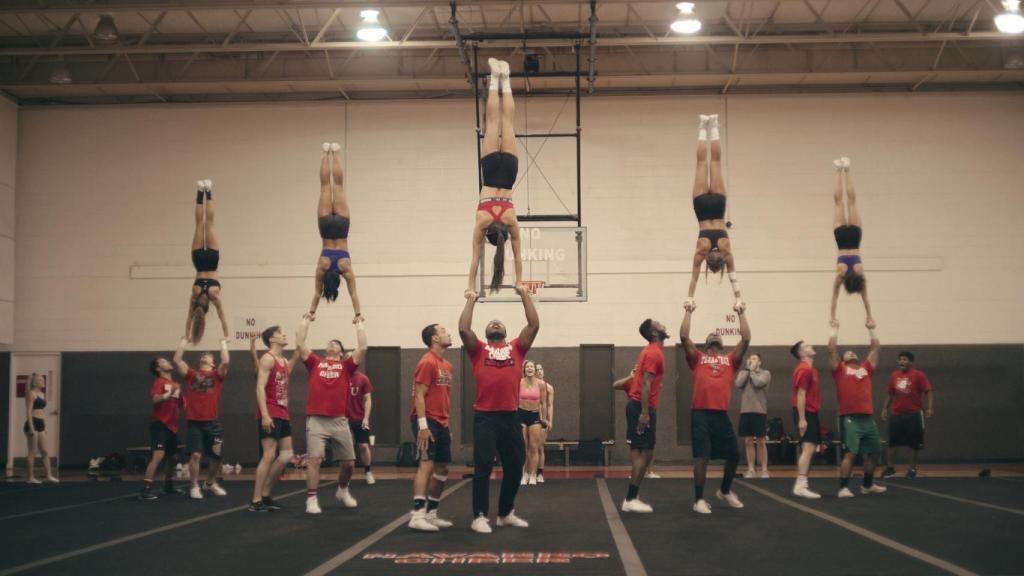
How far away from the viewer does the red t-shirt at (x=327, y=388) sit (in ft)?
33.3

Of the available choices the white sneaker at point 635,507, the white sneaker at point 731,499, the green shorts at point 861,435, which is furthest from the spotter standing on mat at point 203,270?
the green shorts at point 861,435

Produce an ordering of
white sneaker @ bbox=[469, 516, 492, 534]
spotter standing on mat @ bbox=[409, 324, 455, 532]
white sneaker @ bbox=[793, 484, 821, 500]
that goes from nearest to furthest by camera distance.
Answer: white sneaker @ bbox=[469, 516, 492, 534] < spotter standing on mat @ bbox=[409, 324, 455, 532] < white sneaker @ bbox=[793, 484, 821, 500]

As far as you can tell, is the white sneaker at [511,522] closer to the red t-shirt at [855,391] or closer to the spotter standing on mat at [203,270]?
the spotter standing on mat at [203,270]

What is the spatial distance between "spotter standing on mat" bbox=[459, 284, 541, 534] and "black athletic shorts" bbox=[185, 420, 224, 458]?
212 inches

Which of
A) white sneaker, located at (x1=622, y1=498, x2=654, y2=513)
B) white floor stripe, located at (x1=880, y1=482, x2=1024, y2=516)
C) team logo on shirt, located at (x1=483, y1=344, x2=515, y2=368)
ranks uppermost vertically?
team logo on shirt, located at (x1=483, y1=344, x2=515, y2=368)

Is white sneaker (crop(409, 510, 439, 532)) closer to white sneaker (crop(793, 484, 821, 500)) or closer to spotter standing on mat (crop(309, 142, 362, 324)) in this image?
spotter standing on mat (crop(309, 142, 362, 324))

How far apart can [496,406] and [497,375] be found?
270mm

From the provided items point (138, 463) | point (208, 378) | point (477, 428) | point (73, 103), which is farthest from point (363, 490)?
point (73, 103)

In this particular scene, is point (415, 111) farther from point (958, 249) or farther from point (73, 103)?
point (958, 249)

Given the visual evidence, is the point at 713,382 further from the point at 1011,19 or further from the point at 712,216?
the point at 1011,19

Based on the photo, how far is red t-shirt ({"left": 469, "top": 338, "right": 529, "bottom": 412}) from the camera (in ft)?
27.4

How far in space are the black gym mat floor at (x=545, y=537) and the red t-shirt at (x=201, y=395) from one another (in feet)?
3.53

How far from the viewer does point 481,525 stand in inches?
322

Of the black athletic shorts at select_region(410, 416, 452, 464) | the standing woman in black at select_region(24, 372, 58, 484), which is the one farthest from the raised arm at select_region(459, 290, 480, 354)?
the standing woman in black at select_region(24, 372, 58, 484)
